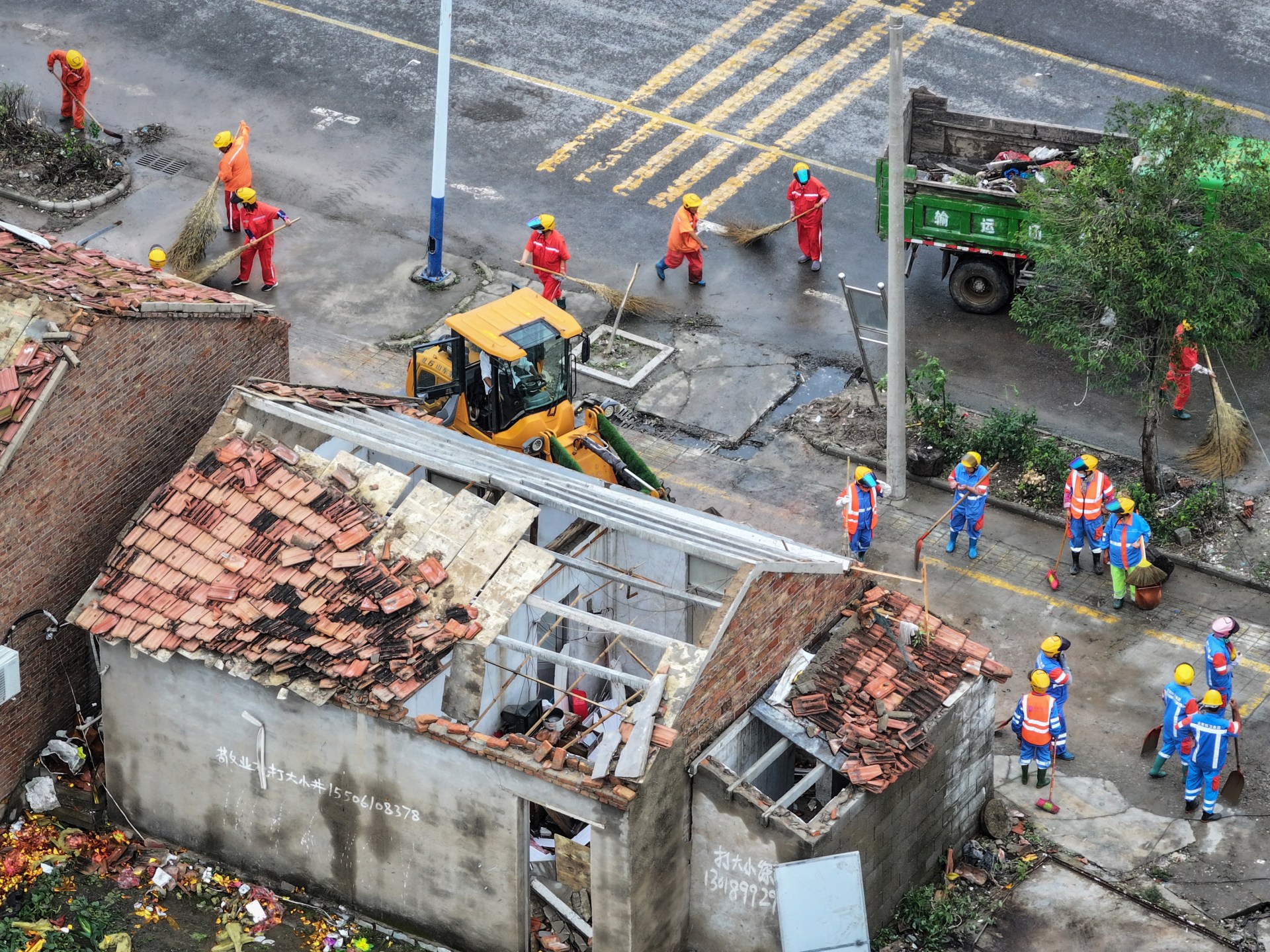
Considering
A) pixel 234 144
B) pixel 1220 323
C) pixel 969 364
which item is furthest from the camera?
pixel 234 144

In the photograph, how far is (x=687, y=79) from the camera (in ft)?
97.5

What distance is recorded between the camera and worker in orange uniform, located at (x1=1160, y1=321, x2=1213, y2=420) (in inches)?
805

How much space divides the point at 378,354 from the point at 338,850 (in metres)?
9.46

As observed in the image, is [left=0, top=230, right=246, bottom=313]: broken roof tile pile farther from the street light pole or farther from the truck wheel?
the truck wheel

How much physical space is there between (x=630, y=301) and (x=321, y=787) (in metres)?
10.7

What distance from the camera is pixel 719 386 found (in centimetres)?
2394

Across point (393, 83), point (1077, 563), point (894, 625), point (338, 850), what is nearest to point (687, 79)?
point (393, 83)

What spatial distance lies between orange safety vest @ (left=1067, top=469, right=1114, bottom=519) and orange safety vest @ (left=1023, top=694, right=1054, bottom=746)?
320cm

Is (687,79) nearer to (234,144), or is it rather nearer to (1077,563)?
(234,144)

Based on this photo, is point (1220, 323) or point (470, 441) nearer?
point (470, 441)

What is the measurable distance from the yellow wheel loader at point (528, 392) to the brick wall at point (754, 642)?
365cm

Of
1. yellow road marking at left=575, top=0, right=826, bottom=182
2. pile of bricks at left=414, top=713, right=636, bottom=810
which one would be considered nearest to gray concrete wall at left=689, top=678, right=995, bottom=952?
pile of bricks at left=414, top=713, right=636, bottom=810

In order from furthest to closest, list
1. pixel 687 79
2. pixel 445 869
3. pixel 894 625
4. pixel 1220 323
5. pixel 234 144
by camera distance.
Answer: pixel 687 79 < pixel 234 144 < pixel 1220 323 < pixel 894 625 < pixel 445 869

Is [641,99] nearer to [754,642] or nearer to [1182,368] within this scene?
[1182,368]
